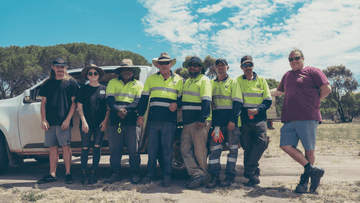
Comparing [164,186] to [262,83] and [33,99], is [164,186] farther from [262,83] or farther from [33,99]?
[33,99]

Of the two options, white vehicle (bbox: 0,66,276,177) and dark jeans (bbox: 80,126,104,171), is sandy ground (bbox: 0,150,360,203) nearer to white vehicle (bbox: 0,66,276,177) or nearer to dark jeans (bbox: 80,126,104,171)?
dark jeans (bbox: 80,126,104,171)

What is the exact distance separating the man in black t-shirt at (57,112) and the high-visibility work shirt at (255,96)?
291 centimetres

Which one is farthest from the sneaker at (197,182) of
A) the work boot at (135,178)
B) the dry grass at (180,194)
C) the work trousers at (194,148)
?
the work boot at (135,178)

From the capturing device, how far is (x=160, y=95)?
3.83 metres

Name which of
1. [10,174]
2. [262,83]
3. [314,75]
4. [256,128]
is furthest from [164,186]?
[10,174]

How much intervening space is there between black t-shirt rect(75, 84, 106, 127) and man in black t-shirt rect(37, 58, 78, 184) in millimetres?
234

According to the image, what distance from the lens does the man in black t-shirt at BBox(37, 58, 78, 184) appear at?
4.06 m

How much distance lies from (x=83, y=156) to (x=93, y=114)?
738 mm

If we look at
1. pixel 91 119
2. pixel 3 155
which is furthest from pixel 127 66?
pixel 3 155

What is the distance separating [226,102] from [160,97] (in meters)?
1.07

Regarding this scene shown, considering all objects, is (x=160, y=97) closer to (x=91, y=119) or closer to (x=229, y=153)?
(x=91, y=119)

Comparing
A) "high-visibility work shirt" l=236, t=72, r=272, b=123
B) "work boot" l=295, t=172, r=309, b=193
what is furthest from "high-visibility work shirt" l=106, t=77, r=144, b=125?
"work boot" l=295, t=172, r=309, b=193

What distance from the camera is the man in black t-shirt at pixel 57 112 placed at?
406 cm

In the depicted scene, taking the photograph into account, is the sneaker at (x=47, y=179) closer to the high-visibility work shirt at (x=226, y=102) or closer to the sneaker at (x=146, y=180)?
the sneaker at (x=146, y=180)
